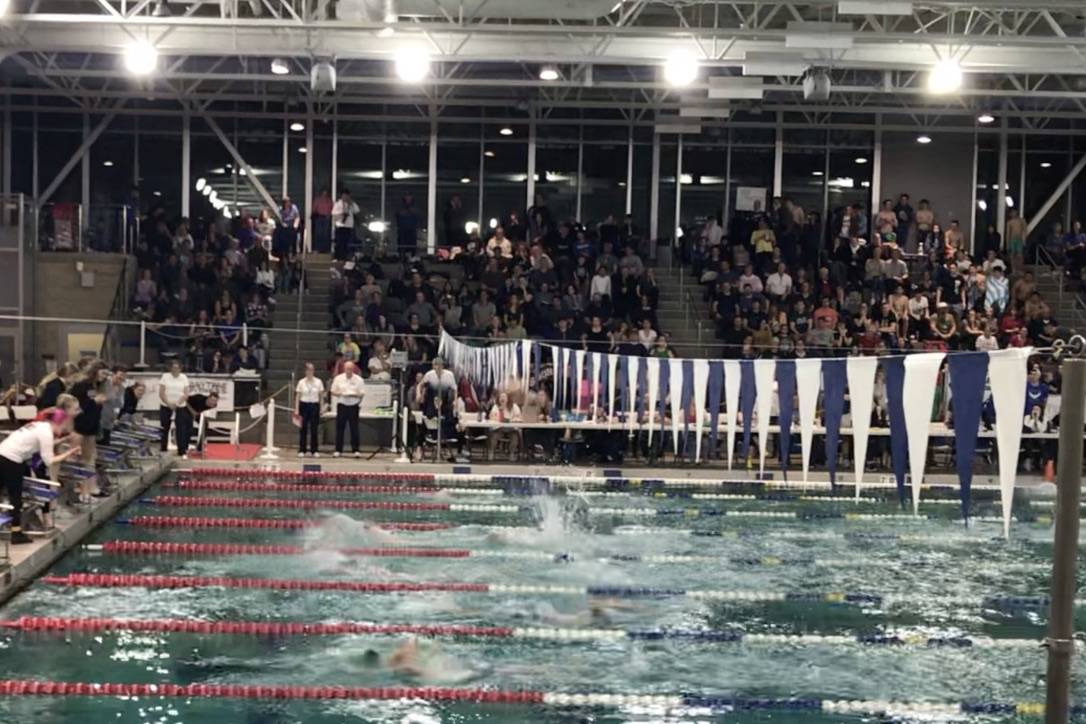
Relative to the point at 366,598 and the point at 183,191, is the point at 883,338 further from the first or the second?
the point at 183,191

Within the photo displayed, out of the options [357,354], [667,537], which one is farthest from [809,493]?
[357,354]

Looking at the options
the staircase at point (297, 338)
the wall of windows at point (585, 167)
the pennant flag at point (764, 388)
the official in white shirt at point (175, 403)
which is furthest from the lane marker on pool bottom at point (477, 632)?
the wall of windows at point (585, 167)

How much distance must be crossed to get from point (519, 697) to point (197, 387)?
11478mm

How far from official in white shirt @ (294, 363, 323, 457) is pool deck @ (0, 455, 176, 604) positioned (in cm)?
195

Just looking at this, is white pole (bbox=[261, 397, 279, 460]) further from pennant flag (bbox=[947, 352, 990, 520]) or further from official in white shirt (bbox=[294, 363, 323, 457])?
pennant flag (bbox=[947, 352, 990, 520])

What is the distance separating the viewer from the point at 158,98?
24766 millimetres

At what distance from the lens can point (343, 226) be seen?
952 inches

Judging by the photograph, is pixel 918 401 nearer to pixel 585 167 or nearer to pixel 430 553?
pixel 430 553

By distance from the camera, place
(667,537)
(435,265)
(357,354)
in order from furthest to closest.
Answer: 1. (435,265)
2. (357,354)
3. (667,537)

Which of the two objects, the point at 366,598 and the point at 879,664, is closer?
the point at 879,664

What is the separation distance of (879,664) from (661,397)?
20.4 feet

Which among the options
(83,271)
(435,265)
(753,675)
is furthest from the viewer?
(435,265)

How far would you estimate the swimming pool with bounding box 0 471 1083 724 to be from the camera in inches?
319

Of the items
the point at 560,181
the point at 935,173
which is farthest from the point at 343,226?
the point at 935,173
